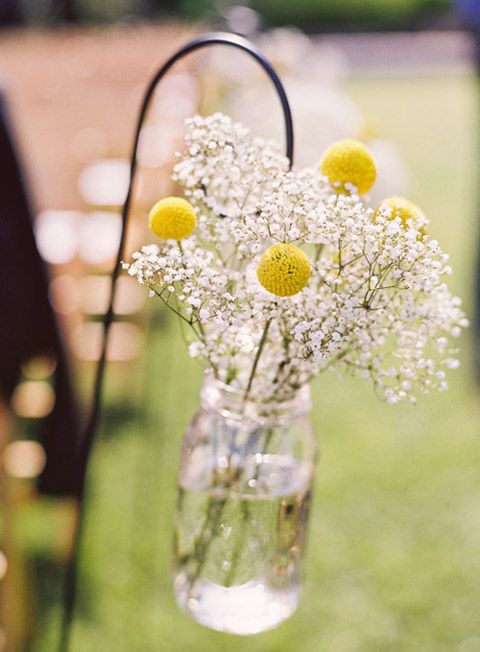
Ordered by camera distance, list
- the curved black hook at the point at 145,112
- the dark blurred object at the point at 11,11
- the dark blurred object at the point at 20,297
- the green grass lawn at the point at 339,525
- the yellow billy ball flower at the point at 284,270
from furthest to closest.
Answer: the dark blurred object at the point at 11,11 → the green grass lawn at the point at 339,525 → the dark blurred object at the point at 20,297 → the curved black hook at the point at 145,112 → the yellow billy ball flower at the point at 284,270

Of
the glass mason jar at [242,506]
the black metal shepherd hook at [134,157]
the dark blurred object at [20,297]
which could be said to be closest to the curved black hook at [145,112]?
the black metal shepherd hook at [134,157]

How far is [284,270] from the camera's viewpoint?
0.65m

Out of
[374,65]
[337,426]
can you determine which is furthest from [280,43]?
[374,65]

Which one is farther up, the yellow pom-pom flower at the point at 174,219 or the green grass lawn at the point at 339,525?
the yellow pom-pom flower at the point at 174,219

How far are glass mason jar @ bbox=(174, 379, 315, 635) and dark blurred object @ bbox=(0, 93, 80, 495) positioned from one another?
0.96 metres

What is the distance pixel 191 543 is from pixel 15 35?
10960 millimetres

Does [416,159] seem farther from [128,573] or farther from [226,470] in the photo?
[226,470]

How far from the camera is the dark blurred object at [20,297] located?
6.25 feet

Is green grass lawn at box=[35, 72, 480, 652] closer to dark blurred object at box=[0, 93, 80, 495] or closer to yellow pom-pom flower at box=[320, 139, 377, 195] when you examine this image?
dark blurred object at box=[0, 93, 80, 495]

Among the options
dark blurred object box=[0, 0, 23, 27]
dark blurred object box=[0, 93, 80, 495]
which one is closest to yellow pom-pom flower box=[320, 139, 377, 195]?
dark blurred object box=[0, 93, 80, 495]

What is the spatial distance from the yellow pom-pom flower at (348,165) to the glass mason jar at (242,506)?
22 centimetres

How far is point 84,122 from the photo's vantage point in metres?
5.55

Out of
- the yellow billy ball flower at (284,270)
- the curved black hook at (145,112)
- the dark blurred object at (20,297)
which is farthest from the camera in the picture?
the dark blurred object at (20,297)

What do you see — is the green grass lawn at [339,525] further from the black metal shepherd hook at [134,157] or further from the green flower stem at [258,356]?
the green flower stem at [258,356]
